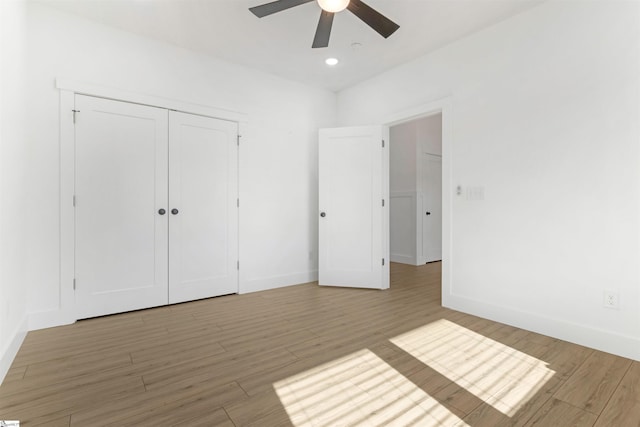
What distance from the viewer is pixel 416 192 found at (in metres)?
5.58

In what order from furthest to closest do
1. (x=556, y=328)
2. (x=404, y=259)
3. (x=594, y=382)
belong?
(x=404, y=259)
(x=556, y=328)
(x=594, y=382)

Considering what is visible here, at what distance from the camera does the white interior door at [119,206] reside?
2748mm

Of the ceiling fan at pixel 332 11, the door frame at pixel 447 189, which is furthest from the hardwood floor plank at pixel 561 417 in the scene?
the ceiling fan at pixel 332 11

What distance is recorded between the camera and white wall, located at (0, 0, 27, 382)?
6.07 feet

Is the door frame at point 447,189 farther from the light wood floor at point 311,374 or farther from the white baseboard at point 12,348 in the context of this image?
the white baseboard at point 12,348

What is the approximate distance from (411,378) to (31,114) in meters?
3.46

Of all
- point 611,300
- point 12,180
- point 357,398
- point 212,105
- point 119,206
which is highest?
point 212,105

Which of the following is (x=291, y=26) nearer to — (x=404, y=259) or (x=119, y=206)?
(x=119, y=206)

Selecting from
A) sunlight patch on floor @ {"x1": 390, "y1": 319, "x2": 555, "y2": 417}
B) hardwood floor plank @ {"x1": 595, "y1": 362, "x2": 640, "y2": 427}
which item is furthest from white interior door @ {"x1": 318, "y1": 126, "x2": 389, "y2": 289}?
hardwood floor plank @ {"x1": 595, "y1": 362, "x2": 640, "y2": 427}

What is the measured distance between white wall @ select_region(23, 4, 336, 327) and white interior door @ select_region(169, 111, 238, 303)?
17 cm

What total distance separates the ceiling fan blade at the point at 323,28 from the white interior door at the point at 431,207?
3.80 metres

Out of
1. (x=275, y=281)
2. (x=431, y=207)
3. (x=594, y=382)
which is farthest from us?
(x=431, y=207)

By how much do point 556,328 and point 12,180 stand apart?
403 centimetres

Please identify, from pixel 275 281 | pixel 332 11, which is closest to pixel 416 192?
pixel 275 281
